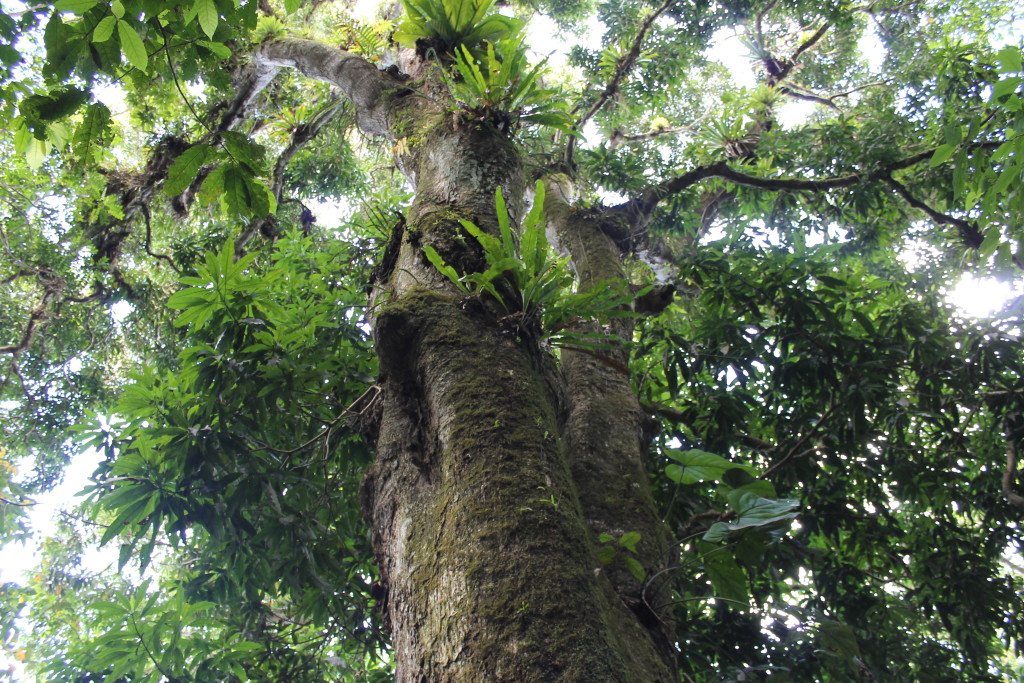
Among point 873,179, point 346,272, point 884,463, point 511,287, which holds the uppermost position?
point 873,179

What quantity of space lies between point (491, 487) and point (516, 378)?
427mm

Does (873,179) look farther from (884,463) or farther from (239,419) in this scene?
(239,419)

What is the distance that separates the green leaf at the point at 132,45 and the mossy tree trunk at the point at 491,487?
0.95m

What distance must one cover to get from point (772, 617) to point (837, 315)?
6.43 feet

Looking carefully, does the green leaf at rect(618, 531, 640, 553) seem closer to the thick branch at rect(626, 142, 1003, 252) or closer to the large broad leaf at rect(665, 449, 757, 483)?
the large broad leaf at rect(665, 449, 757, 483)

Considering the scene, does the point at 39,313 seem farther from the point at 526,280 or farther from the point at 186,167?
the point at 526,280

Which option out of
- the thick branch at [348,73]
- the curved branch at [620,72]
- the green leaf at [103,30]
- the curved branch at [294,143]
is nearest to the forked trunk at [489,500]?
the green leaf at [103,30]

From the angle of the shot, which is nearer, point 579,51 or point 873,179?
point 873,179

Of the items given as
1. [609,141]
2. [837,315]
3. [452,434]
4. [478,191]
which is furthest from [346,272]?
[609,141]

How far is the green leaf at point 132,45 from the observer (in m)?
1.59

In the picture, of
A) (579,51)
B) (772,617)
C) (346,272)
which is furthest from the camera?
(579,51)

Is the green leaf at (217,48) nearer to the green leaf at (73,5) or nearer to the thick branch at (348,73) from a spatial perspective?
the green leaf at (73,5)

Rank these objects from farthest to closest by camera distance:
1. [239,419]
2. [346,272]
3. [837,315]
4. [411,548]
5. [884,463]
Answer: [346,272], [837,315], [884,463], [239,419], [411,548]

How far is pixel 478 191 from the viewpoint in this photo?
2.64 m
